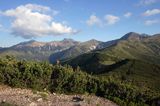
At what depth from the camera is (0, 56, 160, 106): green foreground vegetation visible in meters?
60.4

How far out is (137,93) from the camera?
61.1 meters

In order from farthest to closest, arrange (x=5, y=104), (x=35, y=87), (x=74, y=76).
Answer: (x=74, y=76)
(x=35, y=87)
(x=5, y=104)

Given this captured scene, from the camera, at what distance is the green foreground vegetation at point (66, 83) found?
198 ft

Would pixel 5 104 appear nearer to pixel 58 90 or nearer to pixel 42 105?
pixel 42 105

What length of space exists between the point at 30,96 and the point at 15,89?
548cm

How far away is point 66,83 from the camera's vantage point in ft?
211

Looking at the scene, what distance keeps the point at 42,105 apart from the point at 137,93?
20900mm

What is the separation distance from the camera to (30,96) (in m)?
53.9

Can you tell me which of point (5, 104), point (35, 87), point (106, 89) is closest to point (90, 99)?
point (106, 89)

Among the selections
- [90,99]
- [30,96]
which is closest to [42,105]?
[30,96]

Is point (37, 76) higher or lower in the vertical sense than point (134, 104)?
higher

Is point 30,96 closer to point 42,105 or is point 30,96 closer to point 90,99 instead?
point 42,105

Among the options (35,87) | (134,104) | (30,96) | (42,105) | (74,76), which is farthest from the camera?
(74,76)

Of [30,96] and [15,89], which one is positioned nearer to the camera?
[30,96]
